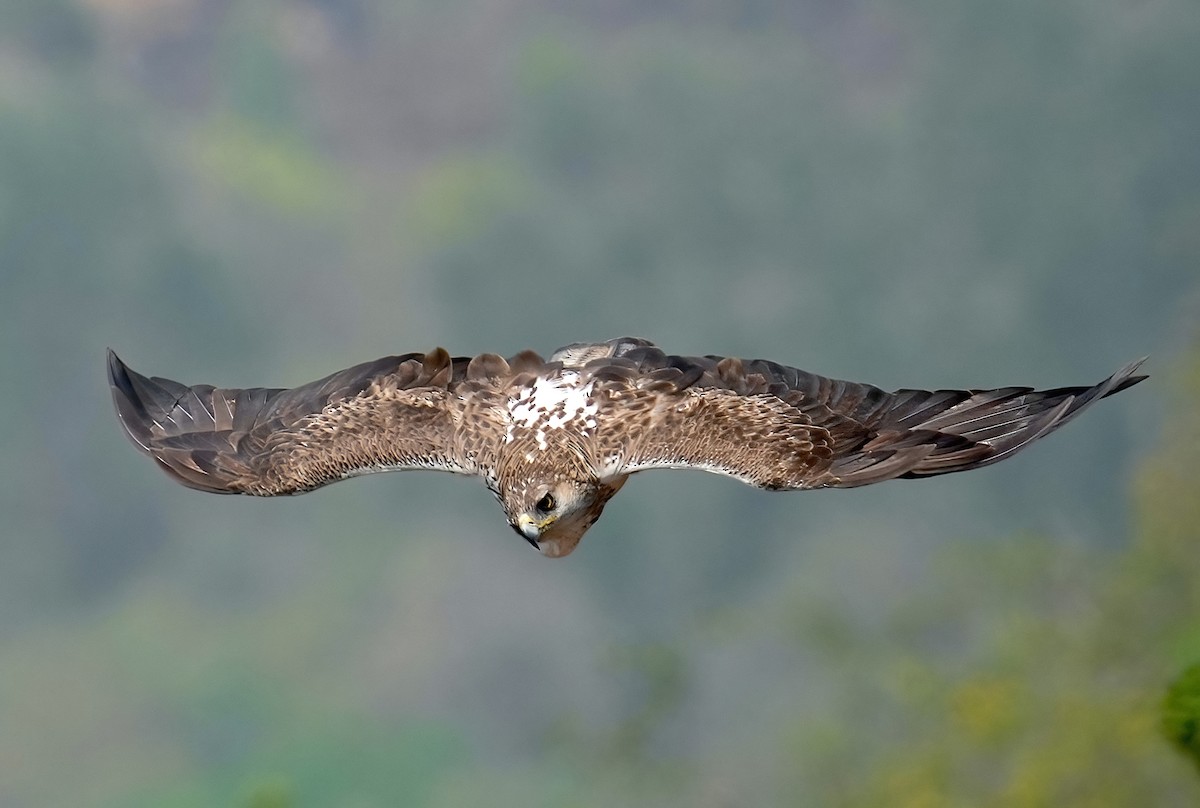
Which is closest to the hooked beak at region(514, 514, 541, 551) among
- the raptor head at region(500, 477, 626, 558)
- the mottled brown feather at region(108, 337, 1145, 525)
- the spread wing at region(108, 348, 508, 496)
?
the raptor head at region(500, 477, 626, 558)

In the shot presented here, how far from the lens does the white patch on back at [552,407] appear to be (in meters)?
12.5

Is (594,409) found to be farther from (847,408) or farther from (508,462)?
(847,408)

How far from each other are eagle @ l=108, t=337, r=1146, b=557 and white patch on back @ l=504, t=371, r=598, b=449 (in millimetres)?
13

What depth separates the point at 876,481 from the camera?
12172mm

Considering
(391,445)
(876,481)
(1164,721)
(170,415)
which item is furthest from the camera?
(1164,721)

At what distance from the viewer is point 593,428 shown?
1252cm

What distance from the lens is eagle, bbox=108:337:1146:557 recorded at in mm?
12281

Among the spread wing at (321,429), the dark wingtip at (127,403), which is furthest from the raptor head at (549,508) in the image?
the dark wingtip at (127,403)

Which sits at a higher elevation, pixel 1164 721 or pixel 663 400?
pixel 1164 721

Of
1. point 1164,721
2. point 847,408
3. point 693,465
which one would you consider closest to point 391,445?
point 693,465

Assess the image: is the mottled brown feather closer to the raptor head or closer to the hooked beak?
the raptor head

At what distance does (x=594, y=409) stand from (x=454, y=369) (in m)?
1.57

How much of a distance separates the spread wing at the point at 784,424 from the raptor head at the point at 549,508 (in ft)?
1.41

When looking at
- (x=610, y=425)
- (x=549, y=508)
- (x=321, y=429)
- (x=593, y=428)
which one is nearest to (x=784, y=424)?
(x=610, y=425)
